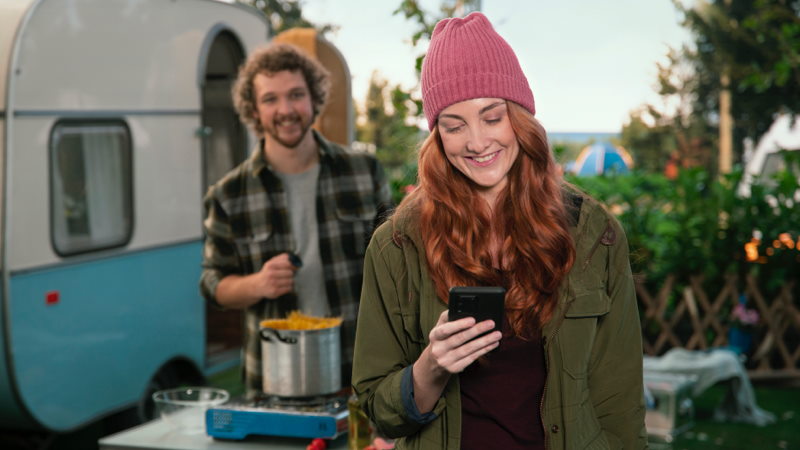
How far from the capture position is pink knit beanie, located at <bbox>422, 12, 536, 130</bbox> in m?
2.06

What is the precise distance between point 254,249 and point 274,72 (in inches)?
27.5

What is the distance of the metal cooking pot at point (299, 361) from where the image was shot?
2988 millimetres

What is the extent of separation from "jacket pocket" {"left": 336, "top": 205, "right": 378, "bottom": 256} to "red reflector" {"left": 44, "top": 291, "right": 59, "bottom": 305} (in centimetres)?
238

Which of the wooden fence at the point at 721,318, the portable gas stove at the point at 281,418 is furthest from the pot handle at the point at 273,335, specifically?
the wooden fence at the point at 721,318

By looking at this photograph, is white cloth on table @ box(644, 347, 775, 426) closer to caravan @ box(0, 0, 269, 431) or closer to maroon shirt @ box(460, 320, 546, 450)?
caravan @ box(0, 0, 269, 431)

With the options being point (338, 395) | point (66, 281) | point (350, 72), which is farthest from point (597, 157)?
point (338, 395)

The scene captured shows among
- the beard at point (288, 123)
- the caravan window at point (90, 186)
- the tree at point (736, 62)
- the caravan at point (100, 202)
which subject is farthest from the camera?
the tree at point (736, 62)

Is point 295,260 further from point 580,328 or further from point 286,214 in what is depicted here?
point 580,328

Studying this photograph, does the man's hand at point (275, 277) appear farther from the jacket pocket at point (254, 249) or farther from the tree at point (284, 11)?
the tree at point (284, 11)

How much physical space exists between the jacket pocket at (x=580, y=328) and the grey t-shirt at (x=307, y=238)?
5.85ft

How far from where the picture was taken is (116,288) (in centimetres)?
600

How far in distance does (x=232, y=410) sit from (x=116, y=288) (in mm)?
3231

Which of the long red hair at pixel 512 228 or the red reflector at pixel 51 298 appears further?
the red reflector at pixel 51 298

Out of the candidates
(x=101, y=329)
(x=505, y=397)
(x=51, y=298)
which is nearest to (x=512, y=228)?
(x=505, y=397)
